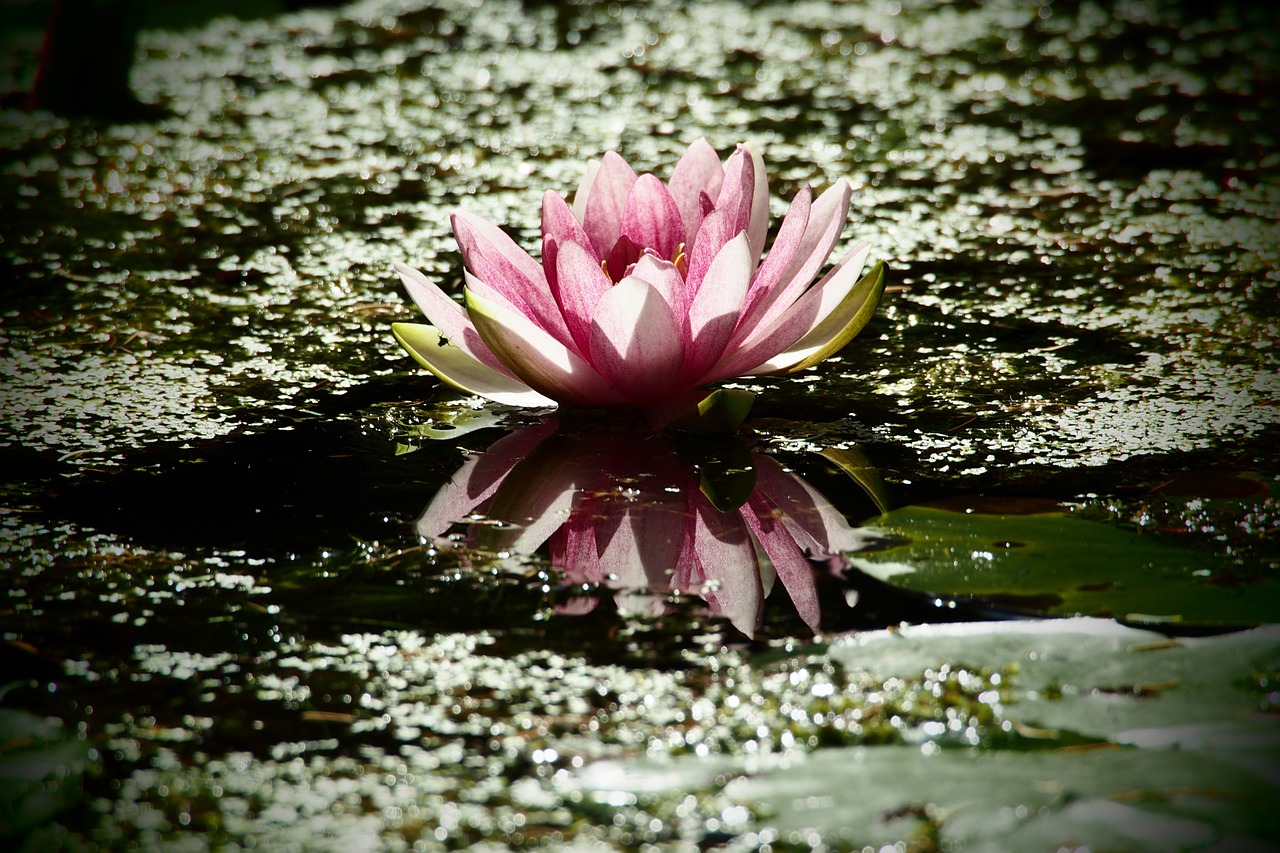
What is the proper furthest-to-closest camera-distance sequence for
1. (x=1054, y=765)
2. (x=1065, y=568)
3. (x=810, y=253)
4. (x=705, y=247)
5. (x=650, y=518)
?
(x=810, y=253) → (x=705, y=247) → (x=650, y=518) → (x=1065, y=568) → (x=1054, y=765)

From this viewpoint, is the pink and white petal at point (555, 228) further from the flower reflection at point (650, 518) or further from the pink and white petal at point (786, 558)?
the pink and white petal at point (786, 558)

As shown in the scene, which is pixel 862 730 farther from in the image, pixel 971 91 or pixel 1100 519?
pixel 971 91

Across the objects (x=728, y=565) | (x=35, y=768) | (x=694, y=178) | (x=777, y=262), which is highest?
(x=694, y=178)

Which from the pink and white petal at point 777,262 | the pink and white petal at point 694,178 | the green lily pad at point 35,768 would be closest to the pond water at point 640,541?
the green lily pad at point 35,768

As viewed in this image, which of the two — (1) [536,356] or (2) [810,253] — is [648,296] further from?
(2) [810,253]

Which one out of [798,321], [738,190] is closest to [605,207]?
[738,190]

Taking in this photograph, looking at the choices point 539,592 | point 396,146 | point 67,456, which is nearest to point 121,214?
point 396,146

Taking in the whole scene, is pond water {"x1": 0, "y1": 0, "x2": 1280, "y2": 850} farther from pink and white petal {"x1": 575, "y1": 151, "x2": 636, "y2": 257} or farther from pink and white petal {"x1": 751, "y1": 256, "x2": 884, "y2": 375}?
pink and white petal {"x1": 575, "y1": 151, "x2": 636, "y2": 257}
